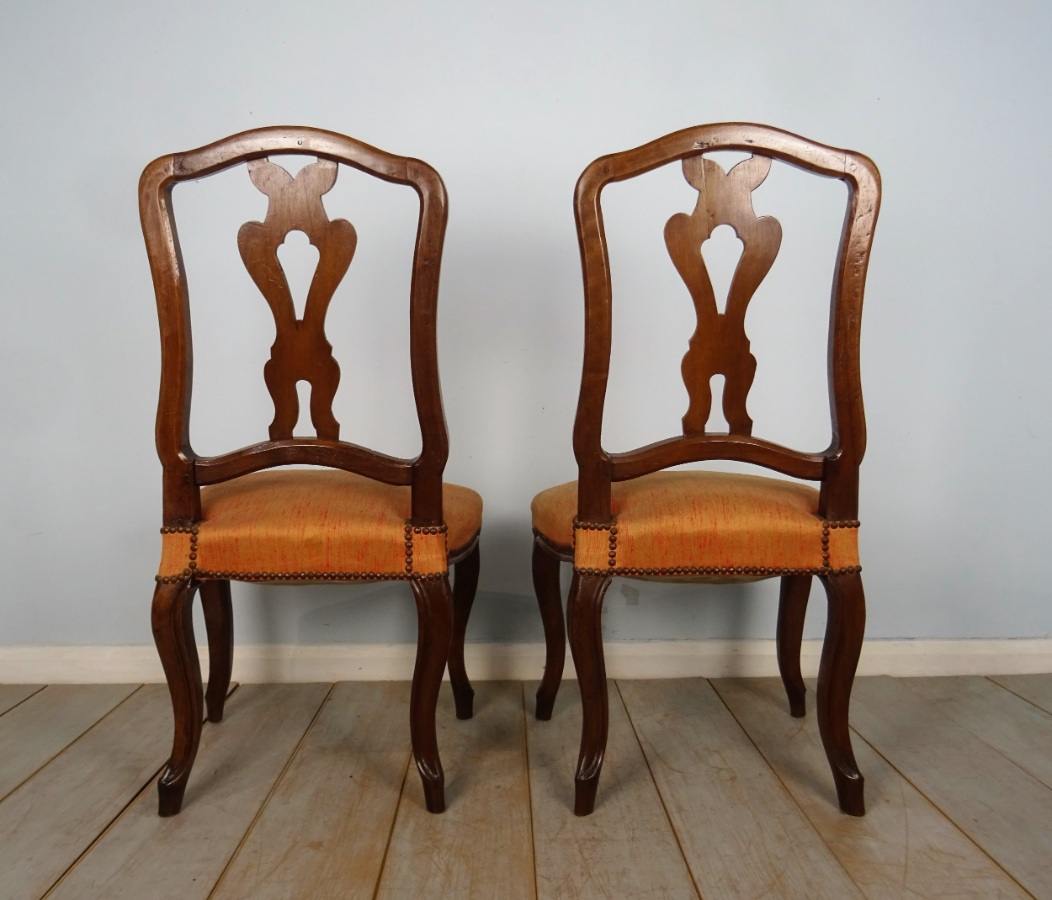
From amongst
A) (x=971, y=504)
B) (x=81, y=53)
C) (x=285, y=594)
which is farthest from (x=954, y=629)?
(x=81, y=53)

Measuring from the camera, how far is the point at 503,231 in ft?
5.94

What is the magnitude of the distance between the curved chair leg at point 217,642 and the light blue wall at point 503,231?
0.21m

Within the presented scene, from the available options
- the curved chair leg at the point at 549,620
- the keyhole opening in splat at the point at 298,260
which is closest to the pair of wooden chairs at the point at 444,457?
the curved chair leg at the point at 549,620

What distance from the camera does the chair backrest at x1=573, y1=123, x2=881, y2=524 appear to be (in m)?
1.19

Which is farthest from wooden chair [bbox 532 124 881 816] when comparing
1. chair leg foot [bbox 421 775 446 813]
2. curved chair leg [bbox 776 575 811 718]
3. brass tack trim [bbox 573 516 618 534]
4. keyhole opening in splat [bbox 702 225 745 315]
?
keyhole opening in splat [bbox 702 225 745 315]

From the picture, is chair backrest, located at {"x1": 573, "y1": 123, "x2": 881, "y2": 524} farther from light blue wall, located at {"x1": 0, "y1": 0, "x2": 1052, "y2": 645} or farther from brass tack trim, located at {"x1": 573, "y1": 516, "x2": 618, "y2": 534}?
light blue wall, located at {"x1": 0, "y1": 0, "x2": 1052, "y2": 645}

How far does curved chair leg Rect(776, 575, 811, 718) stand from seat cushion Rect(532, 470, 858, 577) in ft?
1.52

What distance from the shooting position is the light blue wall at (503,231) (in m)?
1.77

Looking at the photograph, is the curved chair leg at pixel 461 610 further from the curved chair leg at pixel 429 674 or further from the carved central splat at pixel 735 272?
the carved central splat at pixel 735 272

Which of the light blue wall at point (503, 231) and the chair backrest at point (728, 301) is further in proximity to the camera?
the light blue wall at point (503, 231)

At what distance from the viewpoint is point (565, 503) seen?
1404 mm

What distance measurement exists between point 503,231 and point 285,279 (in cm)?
72

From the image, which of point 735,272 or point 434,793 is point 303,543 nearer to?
point 434,793

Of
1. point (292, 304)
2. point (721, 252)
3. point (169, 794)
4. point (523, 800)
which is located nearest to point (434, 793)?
point (523, 800)
